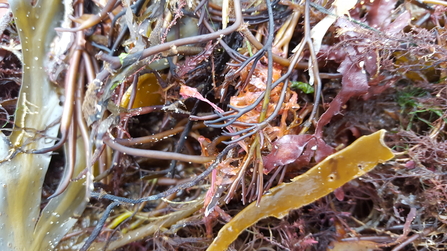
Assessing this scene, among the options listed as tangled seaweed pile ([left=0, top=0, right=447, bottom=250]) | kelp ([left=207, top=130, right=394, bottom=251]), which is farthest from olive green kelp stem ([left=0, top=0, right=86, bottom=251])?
kelp ([left=207, top=130, right=394, bottom=251])

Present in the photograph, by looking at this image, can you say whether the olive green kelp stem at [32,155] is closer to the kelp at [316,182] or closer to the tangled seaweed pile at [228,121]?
the tangled seaweed pile at [228,121]

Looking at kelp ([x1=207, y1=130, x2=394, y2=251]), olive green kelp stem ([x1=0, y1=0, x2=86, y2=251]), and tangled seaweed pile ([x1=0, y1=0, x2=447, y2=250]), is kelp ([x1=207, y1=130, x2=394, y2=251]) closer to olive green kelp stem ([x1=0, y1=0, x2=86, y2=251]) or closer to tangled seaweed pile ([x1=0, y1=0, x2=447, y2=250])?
tangled seaweed pile ([x1=0, y1=0, x2=447, y2=250])

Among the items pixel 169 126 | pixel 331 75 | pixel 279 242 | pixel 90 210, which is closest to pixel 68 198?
pixel 90 210

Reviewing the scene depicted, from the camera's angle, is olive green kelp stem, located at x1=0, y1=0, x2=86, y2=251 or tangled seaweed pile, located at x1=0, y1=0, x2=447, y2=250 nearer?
tangled seaweed pile, located at x1=0, y1=0, x2=447, y2=250

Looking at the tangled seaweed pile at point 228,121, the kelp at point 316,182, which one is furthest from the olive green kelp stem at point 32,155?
the kelp at point 316,182

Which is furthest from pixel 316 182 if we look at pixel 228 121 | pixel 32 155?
pixel 32 155

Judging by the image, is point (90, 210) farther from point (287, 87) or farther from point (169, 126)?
point (287, 87)

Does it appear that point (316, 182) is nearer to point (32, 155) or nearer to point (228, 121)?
point (228, 121)
